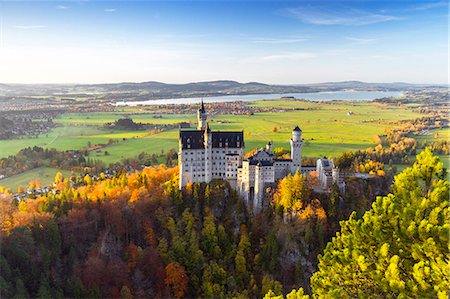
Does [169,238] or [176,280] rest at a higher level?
[169,238]

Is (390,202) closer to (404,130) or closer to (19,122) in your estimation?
(19,122)

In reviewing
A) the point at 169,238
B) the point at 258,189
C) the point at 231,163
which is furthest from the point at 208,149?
the point at 169,238

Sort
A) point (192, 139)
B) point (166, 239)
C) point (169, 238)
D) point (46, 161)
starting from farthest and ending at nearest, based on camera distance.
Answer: point (46, 161)
point (192, 139)
point (169, 238)
point (166, 239)

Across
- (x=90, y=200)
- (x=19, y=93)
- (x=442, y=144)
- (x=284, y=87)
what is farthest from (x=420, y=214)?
(x=284, y=87)

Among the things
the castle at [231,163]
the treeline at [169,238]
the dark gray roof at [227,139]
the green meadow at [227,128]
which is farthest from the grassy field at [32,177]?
the dark gray roof at [227,139]

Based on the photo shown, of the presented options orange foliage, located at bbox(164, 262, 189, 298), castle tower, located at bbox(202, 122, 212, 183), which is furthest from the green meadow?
orange foliage, located at bbox(164, 262, 189, 298)

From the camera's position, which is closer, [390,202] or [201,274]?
[390,202]

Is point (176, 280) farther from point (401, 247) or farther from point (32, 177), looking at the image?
point (32, 177)
